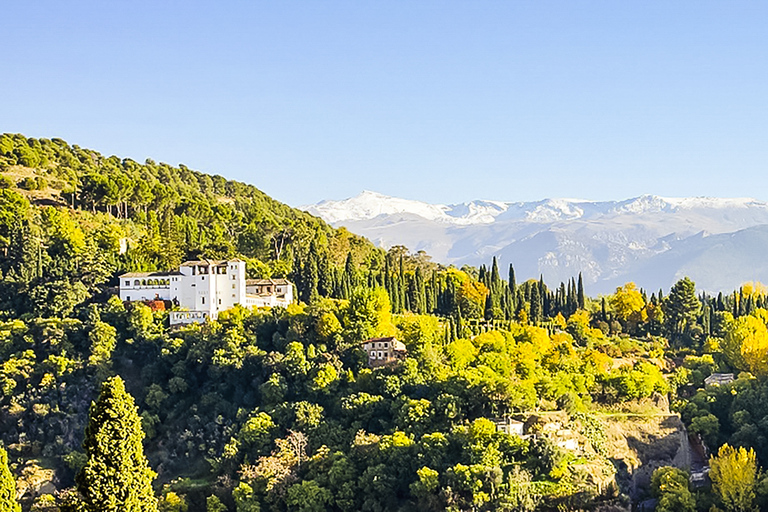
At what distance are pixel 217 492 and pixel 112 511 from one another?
85.1ft

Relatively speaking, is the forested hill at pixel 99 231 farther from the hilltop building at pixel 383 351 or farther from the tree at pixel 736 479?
the tree at pixel 736 479

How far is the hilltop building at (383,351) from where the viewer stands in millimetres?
60531

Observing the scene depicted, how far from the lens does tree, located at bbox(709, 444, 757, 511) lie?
48156mm

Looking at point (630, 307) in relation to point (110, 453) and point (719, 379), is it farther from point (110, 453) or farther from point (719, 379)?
point (110, 453)

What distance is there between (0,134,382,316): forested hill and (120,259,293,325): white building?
3809 millimetres

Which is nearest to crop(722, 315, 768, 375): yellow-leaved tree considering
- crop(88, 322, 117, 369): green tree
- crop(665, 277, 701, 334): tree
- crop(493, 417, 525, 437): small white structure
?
crop(665, 277, 701, 334): tree

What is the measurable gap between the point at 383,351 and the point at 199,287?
15.9 m

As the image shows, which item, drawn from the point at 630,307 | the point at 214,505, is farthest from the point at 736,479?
the point at 630,307

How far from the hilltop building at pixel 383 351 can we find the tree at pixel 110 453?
32918mm

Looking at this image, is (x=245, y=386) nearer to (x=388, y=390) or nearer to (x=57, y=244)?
(x=388, y=390)

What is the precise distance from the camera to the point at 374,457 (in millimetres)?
52188

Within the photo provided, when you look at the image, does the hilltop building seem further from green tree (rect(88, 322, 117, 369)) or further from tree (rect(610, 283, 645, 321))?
tree (rect(610, 283, 645, 321))

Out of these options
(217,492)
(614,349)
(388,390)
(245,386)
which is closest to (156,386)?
(245,386)

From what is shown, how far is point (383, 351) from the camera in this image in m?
60.8
